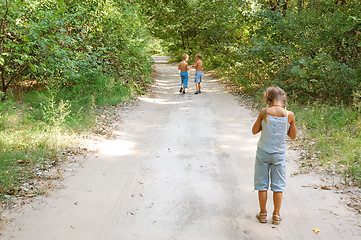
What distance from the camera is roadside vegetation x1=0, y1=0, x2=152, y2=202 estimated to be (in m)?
6.01

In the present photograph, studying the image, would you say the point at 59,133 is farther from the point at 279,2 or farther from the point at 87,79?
the point at 279,2

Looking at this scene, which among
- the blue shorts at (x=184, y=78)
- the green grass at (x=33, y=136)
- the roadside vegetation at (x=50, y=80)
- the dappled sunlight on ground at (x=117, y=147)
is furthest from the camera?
the blue shorts at (x=184, y=78)

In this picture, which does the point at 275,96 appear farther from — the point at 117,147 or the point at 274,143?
the point at 117,147

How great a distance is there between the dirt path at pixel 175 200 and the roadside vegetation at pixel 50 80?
2.85 feet

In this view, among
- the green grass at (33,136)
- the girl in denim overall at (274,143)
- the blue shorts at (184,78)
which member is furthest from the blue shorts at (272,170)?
the blue shorts at (184,78)

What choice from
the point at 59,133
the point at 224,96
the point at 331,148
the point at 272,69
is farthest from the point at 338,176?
the point at 224,96

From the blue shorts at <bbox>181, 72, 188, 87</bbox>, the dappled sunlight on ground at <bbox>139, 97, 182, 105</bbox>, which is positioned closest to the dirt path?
the dappled sunlight on ground at <bbox>139, 97, 182, 105</bbox>

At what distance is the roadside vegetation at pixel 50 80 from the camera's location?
601 centimetres

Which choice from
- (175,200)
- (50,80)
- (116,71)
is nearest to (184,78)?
(116,71)

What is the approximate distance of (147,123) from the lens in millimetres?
9523

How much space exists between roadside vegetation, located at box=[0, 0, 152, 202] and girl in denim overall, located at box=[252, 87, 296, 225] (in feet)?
A: 11.6

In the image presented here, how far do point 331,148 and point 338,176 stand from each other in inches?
44.0

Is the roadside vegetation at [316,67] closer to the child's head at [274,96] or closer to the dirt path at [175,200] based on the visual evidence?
the dirt path at [175,200]

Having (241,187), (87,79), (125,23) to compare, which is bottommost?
(241,187)
